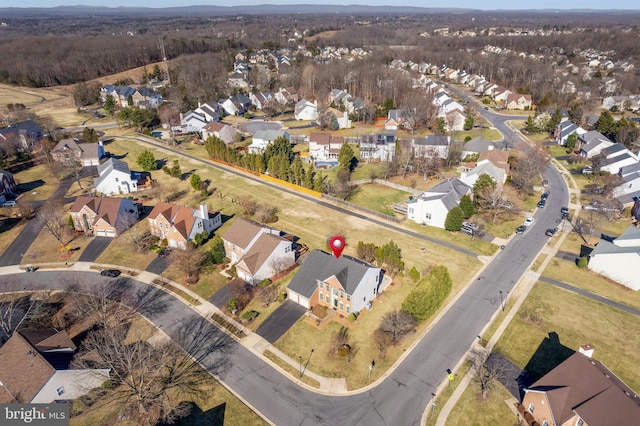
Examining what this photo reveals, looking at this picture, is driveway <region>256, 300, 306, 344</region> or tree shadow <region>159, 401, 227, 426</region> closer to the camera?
tree shadow <region>159, 401, 227, 426</region>

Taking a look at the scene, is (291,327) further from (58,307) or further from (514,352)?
(58,307)

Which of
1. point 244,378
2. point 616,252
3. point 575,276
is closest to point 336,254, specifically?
point 244,378

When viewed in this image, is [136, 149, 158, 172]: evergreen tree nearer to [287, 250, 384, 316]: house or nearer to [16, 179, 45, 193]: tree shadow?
[16, 179, 45, 193]: tree shadow

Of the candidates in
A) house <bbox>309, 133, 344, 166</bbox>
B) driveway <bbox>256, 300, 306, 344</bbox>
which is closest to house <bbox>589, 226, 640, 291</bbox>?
driveway <bbox>256, 300, 306, 344</bbox>

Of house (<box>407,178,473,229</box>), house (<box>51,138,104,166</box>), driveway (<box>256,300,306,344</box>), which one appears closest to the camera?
driveway (<box>256,300,306,344</box>)

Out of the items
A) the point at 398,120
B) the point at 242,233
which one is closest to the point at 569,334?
the point at 242,233

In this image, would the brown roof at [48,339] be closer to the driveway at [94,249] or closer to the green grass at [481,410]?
the driveway at [94,249]

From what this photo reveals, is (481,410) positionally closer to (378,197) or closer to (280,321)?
(280,321)
